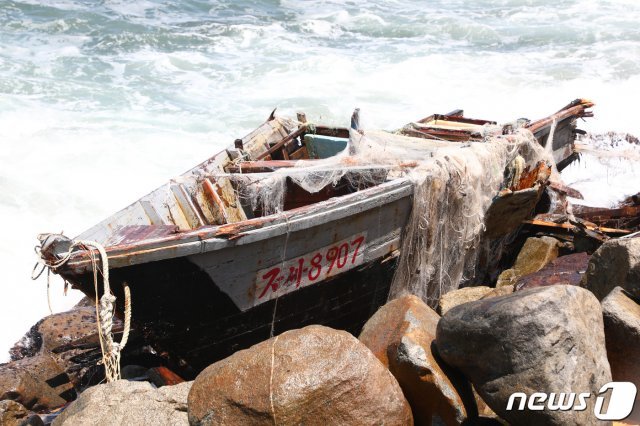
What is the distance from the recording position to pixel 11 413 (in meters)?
5.73

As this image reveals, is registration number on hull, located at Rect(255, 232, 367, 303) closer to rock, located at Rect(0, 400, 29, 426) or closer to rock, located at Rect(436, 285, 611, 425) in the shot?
rock, located at Rect(436, 285, 611, 425)

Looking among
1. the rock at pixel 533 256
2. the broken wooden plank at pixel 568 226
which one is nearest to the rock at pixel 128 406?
the rock at pixel 533 256

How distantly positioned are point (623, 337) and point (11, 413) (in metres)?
4.78

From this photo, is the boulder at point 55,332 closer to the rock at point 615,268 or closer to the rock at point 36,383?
the rock at point 36,383

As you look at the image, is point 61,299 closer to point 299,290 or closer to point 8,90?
point 299,290

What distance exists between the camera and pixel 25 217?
11.4 m

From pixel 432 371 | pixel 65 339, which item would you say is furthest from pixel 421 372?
pixel 65 339

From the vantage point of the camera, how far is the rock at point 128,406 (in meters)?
4.43

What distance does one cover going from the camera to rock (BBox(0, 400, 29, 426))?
5641mm

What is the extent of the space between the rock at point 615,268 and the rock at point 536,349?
28.2 inches

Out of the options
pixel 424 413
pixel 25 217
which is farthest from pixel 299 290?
pixel 25 217

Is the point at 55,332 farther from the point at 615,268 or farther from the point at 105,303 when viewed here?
the point at 615,268

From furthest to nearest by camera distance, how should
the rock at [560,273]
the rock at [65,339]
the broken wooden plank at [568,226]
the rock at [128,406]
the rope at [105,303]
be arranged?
the broken wooden plank at [568,226] < the rock at [65,339] < the rock at [560,273] < the rope at [105,303] < the rock at [128,406]

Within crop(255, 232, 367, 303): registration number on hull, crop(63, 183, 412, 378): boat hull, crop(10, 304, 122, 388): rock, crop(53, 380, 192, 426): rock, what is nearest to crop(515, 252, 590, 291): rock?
crop(63, 183, 412, 378): boat hull
